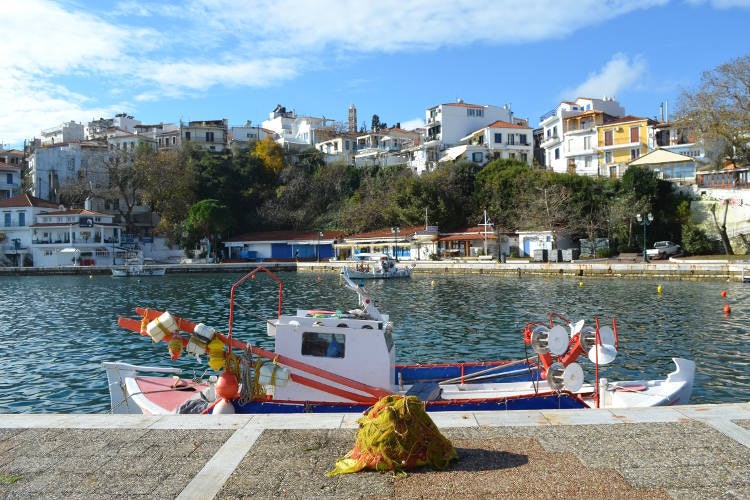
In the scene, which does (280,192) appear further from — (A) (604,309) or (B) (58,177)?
(A) (604,309)

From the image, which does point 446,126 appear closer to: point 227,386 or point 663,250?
point 663,250

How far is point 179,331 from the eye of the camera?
9.30 meters

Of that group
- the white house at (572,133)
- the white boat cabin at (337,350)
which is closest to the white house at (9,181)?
the white house at (572,133)

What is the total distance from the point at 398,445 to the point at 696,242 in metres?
51.6

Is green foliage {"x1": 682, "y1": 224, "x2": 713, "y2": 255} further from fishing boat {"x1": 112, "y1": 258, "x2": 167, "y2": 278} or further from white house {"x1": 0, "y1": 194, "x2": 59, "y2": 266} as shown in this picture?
white house {"x1": 0, "y1": 194, "x2": 59, "y2": 266}

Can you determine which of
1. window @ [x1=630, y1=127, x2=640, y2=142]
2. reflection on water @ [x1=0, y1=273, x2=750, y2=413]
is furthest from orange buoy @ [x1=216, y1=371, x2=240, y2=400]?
window @ [x1=630, y1=127, x2=640, y2=142]

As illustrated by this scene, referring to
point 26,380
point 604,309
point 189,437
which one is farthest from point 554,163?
point 189,437

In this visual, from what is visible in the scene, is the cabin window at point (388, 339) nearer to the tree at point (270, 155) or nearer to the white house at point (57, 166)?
the tree at point (270, 155)

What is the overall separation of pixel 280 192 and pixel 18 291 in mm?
41610

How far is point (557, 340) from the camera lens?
10.8 m

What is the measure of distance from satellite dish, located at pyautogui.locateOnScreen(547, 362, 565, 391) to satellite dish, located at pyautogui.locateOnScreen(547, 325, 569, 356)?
0.91 feet

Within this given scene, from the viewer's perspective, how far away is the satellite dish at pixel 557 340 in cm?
1074

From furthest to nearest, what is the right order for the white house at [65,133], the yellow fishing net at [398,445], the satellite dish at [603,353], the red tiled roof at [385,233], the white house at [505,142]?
the white house at [65,133], the white house at [505,142], the red tiled roof at [385,233], the satellite dish at [603,353], the yellow fishing net at [398,445]

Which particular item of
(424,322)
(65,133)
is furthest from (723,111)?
(65,133)
